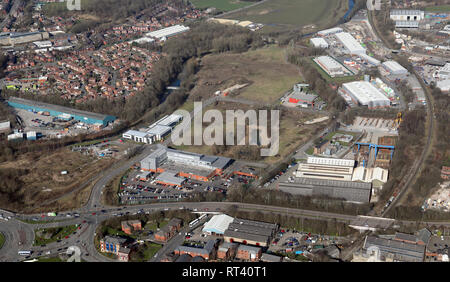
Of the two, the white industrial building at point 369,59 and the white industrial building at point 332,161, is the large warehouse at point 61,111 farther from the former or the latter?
the white industrial building at point 369,59

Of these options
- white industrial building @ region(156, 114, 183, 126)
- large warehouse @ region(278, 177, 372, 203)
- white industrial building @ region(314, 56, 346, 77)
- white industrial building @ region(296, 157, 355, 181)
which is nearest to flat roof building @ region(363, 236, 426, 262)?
large warehouse @ region(278, 177, 372, 203)

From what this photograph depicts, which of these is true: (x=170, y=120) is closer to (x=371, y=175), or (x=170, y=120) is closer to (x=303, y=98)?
(x=303, y=98)

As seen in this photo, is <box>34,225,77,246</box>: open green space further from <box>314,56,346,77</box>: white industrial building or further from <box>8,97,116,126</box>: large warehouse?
<box>314,56,346,77</box>: white industrial building

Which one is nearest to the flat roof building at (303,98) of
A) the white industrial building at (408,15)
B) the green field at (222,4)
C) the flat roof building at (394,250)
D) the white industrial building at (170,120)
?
the white industrial building at (170,120)

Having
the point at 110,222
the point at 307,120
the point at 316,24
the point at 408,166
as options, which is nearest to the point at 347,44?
the point at 316,24

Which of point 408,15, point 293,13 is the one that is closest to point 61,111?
point 293,13

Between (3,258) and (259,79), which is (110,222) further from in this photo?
(259,79)
